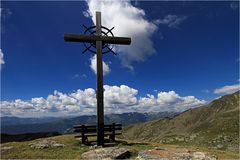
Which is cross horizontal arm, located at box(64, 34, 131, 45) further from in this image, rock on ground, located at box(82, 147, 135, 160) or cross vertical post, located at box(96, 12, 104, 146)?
rock on ground, located at box(82, 147, 135, 160)

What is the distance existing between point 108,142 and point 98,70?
675cm

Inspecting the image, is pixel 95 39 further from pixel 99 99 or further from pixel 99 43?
pixel 99 99

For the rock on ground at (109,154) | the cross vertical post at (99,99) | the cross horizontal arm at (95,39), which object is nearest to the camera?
the rock on ground at (109,154)

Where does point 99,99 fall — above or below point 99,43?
below

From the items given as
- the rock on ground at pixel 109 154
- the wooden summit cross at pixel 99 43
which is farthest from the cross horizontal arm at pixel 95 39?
the rock on ground at pixel 109 154

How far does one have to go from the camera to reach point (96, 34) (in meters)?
25.0

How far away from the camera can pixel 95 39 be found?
80.7ft

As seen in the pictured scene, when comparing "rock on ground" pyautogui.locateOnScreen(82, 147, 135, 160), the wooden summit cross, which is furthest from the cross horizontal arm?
"rock on ground" pyautogui.locateOnScreen(82, 147, 135, 160)

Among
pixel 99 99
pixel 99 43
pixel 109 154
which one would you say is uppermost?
pixel 99 43

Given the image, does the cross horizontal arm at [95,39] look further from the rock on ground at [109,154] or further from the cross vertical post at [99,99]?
the rock on ground at [109,154]

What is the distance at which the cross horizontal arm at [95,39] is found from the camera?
24.0 metres

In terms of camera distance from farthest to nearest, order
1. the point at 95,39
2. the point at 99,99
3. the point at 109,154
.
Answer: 1. the point at 95,39
2. the point at 99,99
3. the point at 109,154

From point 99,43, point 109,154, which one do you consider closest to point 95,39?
point 99,43

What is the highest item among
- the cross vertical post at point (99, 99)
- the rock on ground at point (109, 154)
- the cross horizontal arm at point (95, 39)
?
the cross horizontal arm at point (95, 39)
